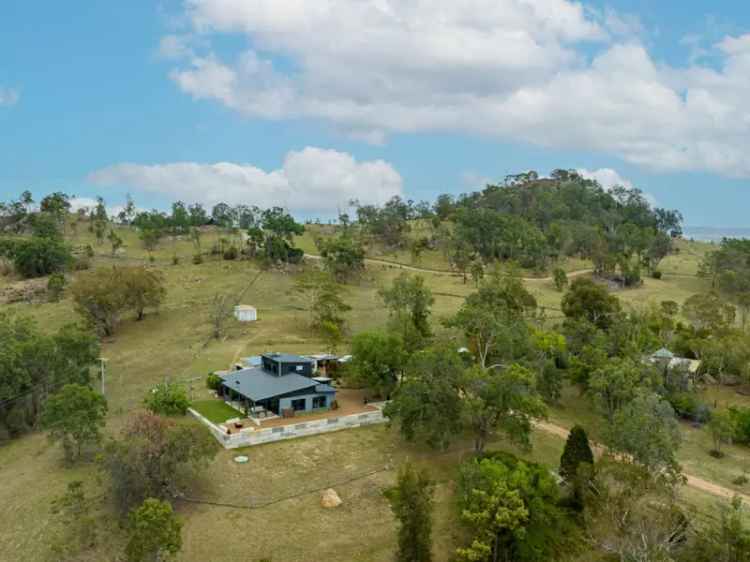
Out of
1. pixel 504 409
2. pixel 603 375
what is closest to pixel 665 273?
pixel 603 375

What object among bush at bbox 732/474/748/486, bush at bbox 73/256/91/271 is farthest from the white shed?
bush at bbox 732/474/748/486

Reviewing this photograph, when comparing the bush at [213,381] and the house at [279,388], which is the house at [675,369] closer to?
the house at [279,388]

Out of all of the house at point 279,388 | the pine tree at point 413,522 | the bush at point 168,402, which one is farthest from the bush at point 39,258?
the pine tree at point 413,522

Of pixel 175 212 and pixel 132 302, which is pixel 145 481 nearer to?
pixel 132 302

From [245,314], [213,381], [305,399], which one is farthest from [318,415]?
[245,314]

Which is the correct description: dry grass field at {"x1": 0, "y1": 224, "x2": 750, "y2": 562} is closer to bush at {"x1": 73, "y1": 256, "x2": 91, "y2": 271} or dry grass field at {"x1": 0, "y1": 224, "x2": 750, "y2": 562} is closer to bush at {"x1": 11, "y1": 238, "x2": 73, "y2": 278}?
bush at {"x1": 11, "y1": 238, "x2": 73, "y2": 278}

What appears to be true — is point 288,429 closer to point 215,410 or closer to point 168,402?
point 215,410
